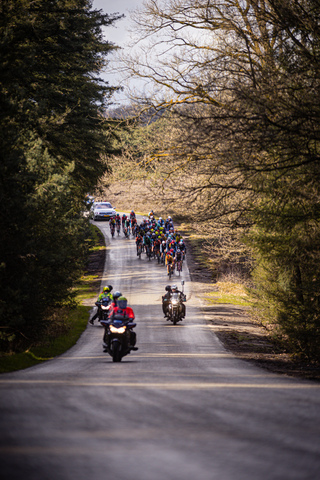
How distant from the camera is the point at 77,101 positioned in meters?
20.6

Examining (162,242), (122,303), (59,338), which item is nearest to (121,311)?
(122,303)

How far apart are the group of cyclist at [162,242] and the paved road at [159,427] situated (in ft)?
71.0

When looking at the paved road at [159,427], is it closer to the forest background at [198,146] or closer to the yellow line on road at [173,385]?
the yellow line on road at [173,385]

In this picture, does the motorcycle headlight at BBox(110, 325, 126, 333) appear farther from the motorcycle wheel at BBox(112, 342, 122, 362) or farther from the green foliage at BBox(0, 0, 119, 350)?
the green foliage at BBox(0, 0, 119, 350)

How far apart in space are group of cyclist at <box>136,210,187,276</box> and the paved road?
21.6 metres

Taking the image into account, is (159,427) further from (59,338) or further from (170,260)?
(170,260)

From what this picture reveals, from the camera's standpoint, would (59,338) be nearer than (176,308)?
Yes

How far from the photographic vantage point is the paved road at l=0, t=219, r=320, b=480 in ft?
11.1

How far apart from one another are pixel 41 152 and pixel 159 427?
48.1 ft

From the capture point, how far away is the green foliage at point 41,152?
39.9 feet

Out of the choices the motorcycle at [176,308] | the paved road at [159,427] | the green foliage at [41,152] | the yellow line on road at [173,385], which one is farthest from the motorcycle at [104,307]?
the yellow line on road at [173,385]

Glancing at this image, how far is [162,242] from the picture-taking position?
34.2 meters

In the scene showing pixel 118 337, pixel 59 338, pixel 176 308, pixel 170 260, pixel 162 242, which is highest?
pixel 162 242

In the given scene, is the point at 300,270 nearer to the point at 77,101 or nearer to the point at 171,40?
the point at 171,40
